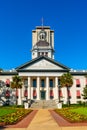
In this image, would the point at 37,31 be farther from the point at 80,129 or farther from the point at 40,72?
the point at 80,129

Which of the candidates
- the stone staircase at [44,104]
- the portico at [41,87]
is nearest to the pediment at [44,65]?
the portico at [41,87]

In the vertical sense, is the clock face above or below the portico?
above

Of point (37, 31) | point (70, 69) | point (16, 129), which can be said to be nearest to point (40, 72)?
point (70, 69)

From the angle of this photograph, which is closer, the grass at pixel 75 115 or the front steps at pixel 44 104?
the grass at pixel 75 115

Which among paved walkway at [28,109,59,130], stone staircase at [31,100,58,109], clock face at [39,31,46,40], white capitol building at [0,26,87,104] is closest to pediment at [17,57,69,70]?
white capitol building at [0,26,87,104]

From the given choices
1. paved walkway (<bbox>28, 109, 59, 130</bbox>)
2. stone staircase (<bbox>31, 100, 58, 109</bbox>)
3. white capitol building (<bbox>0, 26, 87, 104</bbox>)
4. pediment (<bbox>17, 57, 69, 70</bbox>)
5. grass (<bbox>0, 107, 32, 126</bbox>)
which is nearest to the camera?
paved walkway (<bbox>28, 109, 59, 130</bbox>)

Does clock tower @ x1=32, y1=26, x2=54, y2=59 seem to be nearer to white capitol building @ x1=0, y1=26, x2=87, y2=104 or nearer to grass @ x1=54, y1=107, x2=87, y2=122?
white capitol building @ x1=0, y1=26, x2=87, y2=104

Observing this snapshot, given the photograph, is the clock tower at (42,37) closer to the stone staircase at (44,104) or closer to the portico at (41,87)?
the portico at (41,87)

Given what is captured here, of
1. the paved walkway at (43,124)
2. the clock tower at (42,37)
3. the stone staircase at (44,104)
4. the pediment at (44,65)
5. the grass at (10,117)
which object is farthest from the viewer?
the clock tower at (42,37)

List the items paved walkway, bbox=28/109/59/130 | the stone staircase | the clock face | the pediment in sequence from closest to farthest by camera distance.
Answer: paved walkway, bbox=28/109/59/130
the stone staircase
the pediment
the clock face

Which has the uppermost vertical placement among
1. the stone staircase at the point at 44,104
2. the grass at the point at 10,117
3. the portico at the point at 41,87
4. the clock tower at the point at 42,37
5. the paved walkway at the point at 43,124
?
the clock tower at the point at 42,37

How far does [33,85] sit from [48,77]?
17.4 feet

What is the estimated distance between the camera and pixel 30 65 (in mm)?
80562

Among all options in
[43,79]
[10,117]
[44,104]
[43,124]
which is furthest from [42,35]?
[43,124]
